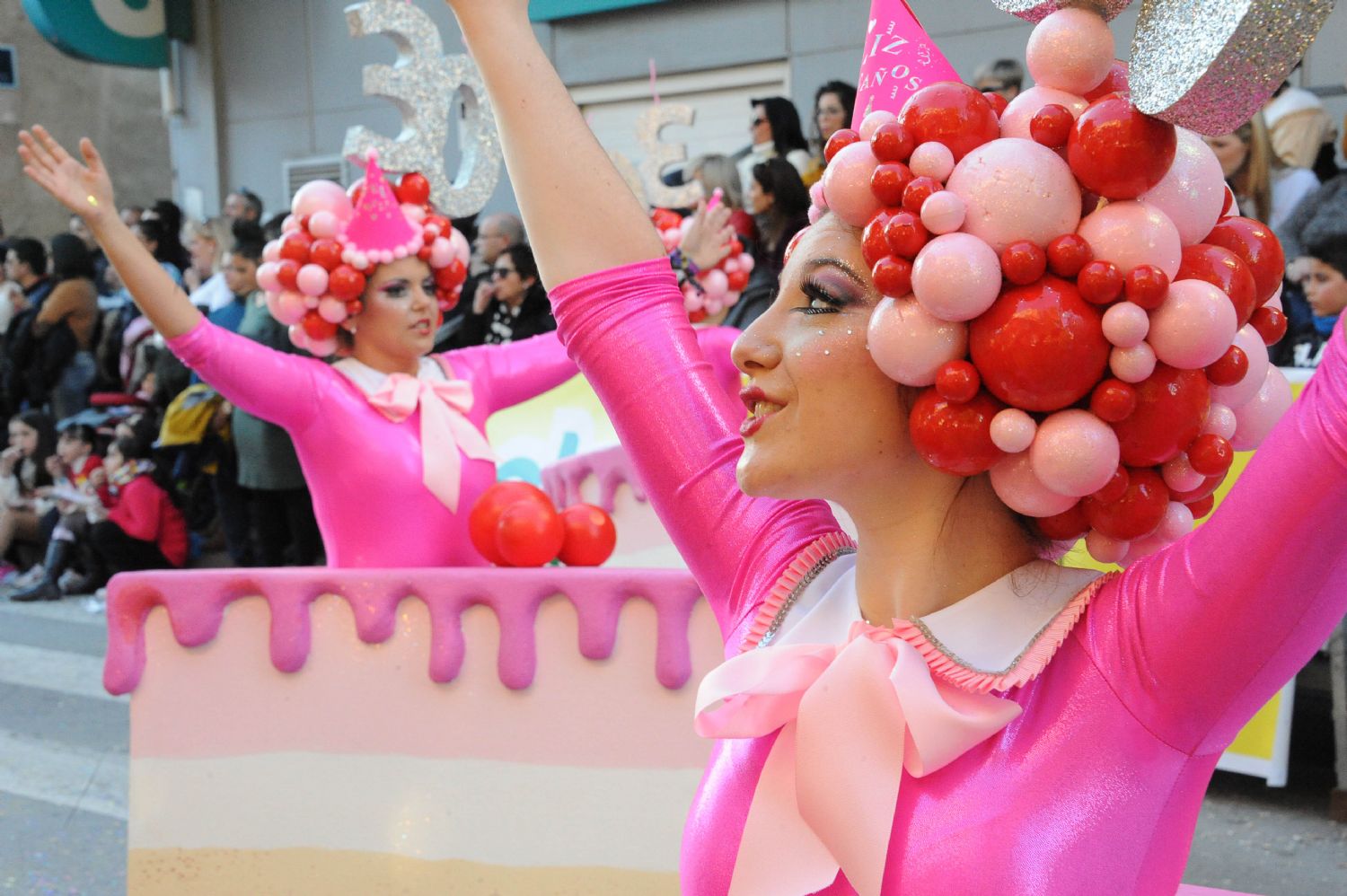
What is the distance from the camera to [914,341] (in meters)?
1.15

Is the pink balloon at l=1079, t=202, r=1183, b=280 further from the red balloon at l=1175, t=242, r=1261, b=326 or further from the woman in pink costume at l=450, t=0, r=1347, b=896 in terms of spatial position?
the woman in pink costume at l=450, t=0, r=1347, b=896

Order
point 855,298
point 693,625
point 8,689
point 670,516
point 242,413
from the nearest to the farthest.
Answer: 1. point 855,298
2. point 670,516
3. point 693,625
4. point 8,689
5. point 242,413

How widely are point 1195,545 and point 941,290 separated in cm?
27

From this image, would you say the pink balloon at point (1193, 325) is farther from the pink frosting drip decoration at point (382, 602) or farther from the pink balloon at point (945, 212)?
the pink frosting drip decoration at point (382, 602)

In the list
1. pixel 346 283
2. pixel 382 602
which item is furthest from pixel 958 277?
pixel 346 283

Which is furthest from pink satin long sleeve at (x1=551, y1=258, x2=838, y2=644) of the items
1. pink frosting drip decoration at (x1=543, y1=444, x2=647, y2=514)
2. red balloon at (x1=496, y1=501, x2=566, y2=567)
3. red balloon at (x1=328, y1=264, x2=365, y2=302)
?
pink frosting drip decoration at (x1=543, y1=444, x2=647, y2=514)

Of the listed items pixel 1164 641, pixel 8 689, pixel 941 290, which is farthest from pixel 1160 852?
pixel 8 689

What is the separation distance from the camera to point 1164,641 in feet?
3.64

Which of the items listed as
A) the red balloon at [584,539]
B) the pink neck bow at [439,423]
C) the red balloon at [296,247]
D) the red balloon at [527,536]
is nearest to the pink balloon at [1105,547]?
the red balloon at [527,536]

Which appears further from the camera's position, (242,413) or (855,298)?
(242,413)

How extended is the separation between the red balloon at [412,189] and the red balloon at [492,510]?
88 cm

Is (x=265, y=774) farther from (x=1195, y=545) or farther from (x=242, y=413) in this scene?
(x=242, y=413)

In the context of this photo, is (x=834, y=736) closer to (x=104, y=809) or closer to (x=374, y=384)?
(x=374, y=384)

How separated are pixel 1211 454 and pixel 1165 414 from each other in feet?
0.20
